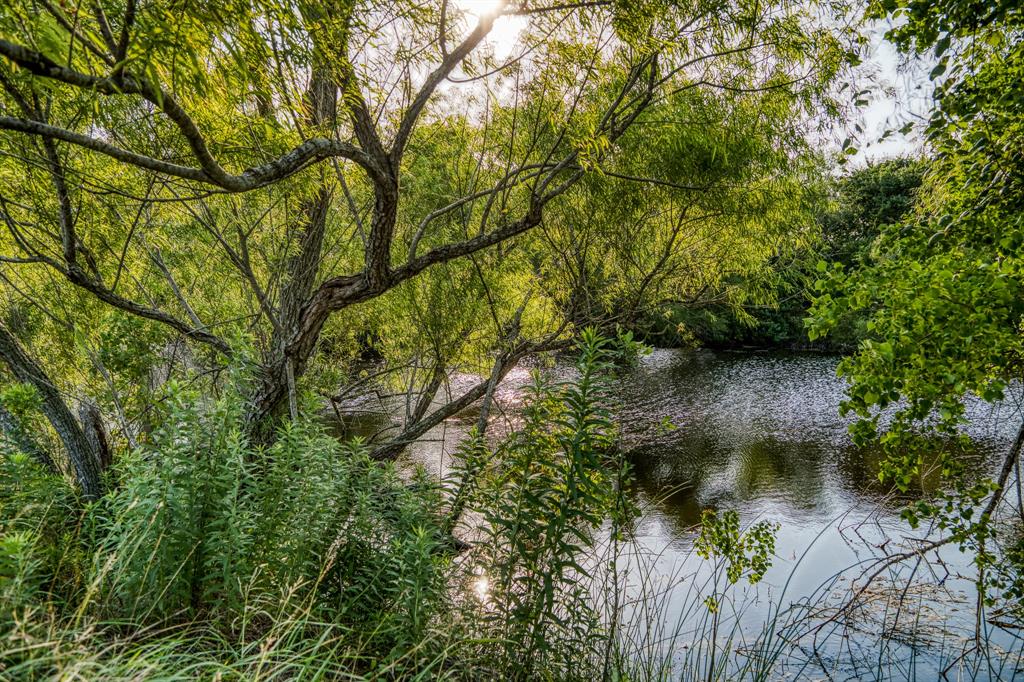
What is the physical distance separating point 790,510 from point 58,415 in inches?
295

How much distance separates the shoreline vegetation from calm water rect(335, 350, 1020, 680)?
0.27 ft

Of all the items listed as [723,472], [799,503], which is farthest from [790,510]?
[723,472]

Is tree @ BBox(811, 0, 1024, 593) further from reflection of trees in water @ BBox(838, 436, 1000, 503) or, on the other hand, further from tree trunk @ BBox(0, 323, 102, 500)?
reflection of trees in water @ BBox(838, 436, 1000, 503)

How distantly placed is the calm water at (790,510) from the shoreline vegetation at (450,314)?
81 mm

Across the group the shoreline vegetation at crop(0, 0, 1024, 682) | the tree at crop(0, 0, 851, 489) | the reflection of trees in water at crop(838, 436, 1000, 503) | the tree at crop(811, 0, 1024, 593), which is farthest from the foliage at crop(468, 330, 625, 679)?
the reflection of trees in water at crop(838, 436, 1000, 503)

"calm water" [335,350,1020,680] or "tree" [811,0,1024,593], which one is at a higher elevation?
"tree" [811,0,1024,593]

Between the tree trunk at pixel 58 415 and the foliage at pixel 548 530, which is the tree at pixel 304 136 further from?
the foliage at pixel 548 530

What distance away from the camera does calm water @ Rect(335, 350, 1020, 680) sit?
359cm

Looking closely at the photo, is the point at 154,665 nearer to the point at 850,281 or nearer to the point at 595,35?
the point at 850,281

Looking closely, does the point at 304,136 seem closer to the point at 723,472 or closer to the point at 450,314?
the point at 450,314

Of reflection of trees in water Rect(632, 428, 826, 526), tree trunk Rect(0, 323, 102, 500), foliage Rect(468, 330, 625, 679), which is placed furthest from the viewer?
reflection of trees in water Rect(632, 428, 826, 526)

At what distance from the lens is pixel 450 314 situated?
5160mm

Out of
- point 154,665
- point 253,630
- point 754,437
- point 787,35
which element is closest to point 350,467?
point 253,630

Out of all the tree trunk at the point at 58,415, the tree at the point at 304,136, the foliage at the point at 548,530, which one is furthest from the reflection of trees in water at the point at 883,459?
the tree trunk at the point at 58,415
